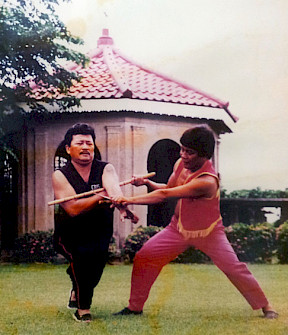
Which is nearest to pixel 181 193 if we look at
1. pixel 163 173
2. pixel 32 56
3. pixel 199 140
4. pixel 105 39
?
pixel 163 173

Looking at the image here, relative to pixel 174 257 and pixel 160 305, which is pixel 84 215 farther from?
pixel 160 305

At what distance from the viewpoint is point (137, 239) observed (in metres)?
5.02

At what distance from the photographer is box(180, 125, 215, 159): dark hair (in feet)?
16.1

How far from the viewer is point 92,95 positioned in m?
5.26

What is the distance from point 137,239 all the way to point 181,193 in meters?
0.55

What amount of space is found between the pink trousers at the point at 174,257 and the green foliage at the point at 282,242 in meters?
0.61

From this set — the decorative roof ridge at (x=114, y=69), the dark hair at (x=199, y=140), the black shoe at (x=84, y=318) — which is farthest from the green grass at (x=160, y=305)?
the decorative roof ridge at (x=114, y=69)

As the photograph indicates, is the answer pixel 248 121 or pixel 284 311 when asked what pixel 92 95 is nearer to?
pixel 248 121

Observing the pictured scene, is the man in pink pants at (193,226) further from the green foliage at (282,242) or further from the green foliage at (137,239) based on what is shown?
the green foliage at (282,242)

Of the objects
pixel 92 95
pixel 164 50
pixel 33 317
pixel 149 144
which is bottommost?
pixel 33 317

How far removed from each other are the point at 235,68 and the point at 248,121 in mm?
490

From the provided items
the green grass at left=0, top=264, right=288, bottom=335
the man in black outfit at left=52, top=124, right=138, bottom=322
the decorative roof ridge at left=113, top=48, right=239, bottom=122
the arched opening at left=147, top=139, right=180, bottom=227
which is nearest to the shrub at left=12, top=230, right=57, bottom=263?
the green grass at left=0, top=264, right=288, bottom=335

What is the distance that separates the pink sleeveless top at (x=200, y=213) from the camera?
16.1ft

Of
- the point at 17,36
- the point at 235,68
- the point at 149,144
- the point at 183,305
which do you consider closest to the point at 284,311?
the point at 183,305
